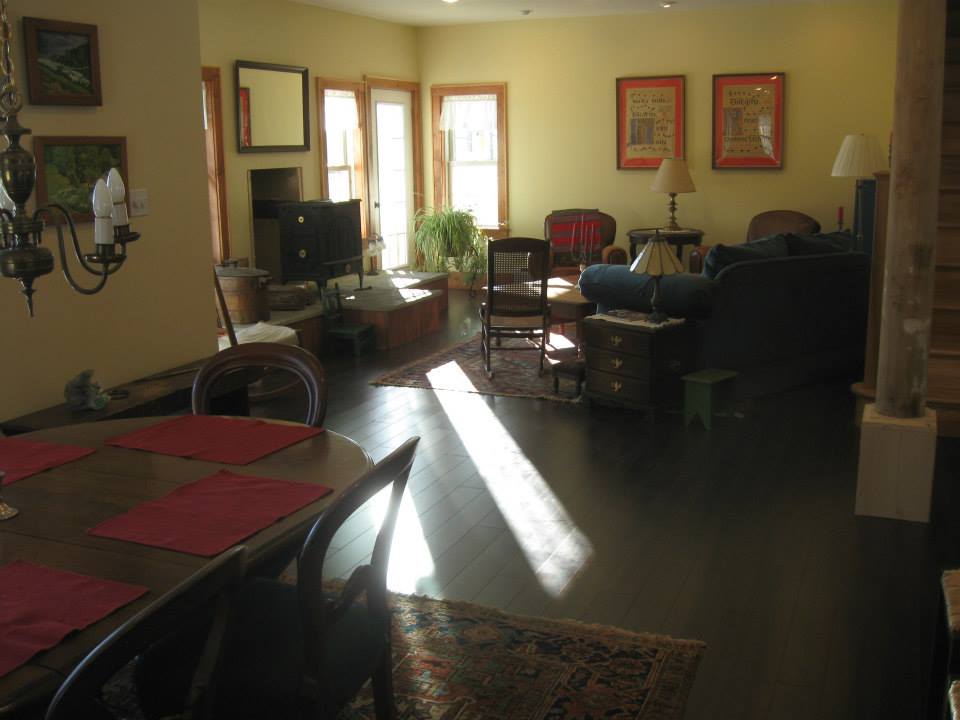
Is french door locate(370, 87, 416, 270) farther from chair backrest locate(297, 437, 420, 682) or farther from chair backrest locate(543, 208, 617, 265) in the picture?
chair backrest locate(297, 437, 420, 682)

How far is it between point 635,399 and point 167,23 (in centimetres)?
312

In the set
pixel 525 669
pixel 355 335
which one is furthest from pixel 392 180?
pixel 525 669

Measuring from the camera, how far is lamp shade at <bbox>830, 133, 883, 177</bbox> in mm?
8320

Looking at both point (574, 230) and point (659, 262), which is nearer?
point (659, 262)

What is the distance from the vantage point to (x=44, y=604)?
1862mm

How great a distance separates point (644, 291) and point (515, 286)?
3.23 ft

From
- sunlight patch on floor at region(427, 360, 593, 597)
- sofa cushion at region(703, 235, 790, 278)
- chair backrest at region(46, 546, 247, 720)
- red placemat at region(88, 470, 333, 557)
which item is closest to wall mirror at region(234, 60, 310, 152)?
sunlight patch on floor at region(427, 360, 593, 597)

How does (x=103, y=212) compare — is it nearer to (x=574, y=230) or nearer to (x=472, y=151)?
(x=574, y=230)

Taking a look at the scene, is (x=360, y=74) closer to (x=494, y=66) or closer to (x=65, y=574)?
(x=494, y=66)

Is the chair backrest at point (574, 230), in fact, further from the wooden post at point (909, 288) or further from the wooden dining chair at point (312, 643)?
the wooden dining chair at point (312, 643)

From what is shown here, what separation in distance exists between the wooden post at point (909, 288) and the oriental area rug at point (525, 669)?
1.46 meters

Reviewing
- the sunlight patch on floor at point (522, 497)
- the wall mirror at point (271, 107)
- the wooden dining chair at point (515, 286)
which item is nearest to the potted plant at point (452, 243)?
the wall mirror at point (271, 107)

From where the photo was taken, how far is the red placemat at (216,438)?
108 inches

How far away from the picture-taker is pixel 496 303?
6.73 m
